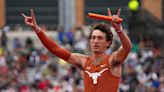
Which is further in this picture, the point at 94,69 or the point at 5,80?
the point at 5,80

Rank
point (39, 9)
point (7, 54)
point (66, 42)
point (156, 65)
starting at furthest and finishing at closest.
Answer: point (39, 9), point (66, 42), point (7, 54), point (156, 65)

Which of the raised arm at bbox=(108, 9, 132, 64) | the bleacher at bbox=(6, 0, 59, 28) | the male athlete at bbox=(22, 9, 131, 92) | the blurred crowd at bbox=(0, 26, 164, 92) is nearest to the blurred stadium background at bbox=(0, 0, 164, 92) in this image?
the blurred crowd at bbox=(0, 26, 164, 92)

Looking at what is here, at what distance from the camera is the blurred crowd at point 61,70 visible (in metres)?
16.9

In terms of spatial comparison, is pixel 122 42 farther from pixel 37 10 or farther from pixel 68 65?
pixel 37 10

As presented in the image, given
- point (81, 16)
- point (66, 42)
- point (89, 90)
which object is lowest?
point (81, 16)

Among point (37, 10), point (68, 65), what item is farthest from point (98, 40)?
point (37, 10)

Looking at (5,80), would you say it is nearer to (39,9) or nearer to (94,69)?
(94,69)

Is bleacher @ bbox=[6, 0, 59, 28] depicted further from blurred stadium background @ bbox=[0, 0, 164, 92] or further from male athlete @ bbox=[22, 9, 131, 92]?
male athlete @ bbox=[22, 9, 131, 92]

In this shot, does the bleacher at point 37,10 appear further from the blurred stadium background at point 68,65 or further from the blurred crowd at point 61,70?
the blurred crowd at point 61,70

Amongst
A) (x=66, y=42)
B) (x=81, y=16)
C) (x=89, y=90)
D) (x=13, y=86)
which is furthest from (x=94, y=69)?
(x=81, y=16)

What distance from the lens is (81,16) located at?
36.7m

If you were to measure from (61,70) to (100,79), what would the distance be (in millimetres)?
12209

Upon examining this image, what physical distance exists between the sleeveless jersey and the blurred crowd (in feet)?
20.3

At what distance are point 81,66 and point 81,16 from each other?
28.0 m
